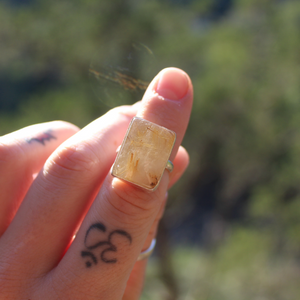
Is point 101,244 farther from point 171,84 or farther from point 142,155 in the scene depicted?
point 171,84

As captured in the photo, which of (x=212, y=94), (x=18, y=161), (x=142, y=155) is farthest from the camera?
(x=212, y=94)

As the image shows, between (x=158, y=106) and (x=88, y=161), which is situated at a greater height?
(x=158, y=106)

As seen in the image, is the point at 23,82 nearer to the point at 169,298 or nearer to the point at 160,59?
the point at 160,59

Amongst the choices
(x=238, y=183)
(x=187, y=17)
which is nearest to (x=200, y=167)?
(x=238, y=183)

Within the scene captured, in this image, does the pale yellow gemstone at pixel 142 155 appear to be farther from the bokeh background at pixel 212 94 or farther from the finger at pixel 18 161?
the bokeh background at pixel 212 94

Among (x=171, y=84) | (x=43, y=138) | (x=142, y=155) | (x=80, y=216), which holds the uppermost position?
(x=171, y=84)

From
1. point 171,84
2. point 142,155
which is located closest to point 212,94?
point 171,84
